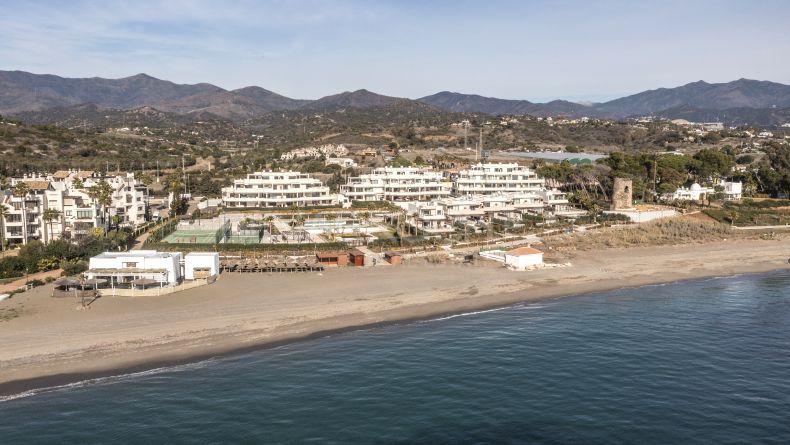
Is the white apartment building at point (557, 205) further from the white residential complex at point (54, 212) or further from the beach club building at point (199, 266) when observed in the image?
the white residential complex at point (54, 212)

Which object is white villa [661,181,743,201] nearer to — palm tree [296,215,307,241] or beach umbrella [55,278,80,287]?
palm tree [296,215,307,241]

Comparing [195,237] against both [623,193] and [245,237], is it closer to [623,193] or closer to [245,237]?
[245,237]

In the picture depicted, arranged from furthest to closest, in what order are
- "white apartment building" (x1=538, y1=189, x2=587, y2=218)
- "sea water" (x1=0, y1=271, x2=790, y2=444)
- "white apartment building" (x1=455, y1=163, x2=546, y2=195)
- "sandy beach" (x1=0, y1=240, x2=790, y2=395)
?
"white apartment building" (x1=455, y1=163, x2=546, y2=195), "white apartment building" (x1=538, y1=189, x2=587, y2=218), "sandy beach" (x1=0, y1=240, x2=790, y2=395), "sea water" (x1=0, y1=271, x2=790, y2=444)

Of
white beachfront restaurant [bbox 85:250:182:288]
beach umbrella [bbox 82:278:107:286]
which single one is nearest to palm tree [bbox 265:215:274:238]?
white beachfront restaurant [bbox 85:250:182:288]

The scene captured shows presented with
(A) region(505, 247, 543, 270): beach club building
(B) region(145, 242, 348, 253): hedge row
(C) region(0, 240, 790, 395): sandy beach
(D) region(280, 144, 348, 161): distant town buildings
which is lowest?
(C) region(0, 240, 790, 395): sandy beach

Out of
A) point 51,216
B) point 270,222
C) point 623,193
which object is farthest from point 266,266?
point 623,193

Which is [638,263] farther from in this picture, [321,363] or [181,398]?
[181,398]
